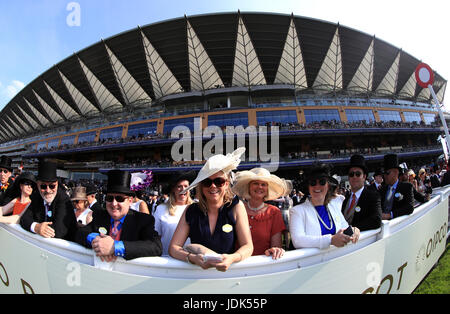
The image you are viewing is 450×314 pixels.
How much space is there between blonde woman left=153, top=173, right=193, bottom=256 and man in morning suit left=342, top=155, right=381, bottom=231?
7.14 feet

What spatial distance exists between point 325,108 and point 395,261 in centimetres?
2923

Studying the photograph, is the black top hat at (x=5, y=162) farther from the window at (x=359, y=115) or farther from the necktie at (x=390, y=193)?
the window at (x=359, y=115)

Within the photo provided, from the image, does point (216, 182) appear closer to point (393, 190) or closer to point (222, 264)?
point (222, 264)

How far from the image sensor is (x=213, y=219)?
69.6 inches

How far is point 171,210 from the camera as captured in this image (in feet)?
9.41

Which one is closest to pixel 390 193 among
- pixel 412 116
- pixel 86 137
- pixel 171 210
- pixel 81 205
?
pixel 171 210

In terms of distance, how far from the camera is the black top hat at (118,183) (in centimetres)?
186

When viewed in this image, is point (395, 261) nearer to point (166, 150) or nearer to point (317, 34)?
point (166, 150)

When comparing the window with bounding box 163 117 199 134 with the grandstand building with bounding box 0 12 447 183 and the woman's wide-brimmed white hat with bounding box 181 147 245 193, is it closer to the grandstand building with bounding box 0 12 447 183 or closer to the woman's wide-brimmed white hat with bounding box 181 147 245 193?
the grandstand building with bounding box 0 12 447 183

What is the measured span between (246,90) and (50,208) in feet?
88.8

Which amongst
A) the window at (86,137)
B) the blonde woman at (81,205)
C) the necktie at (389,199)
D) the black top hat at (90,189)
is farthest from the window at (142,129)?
the necktie at (389,199)

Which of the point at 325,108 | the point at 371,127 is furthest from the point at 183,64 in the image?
the point at 371,127

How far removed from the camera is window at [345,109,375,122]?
2773 centimetres

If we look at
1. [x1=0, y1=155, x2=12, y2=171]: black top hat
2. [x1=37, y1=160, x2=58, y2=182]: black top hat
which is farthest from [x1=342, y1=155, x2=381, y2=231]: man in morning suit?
[x1=0, y1=155, x2=12, y2=171]: black top hat
